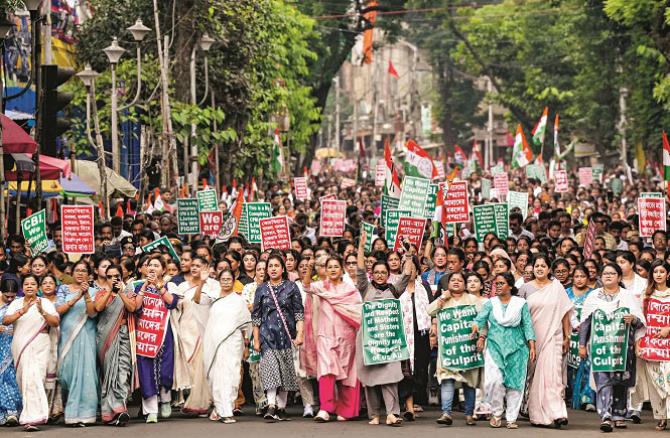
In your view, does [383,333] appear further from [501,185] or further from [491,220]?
[501,185]

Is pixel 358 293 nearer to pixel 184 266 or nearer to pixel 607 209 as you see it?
pixel 184 266

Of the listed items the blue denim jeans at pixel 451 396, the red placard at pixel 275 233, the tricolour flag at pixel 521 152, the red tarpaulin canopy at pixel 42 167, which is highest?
the tricolour flag at pixel 521 152

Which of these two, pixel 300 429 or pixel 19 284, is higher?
pixel 19 284

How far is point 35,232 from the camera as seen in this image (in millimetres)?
15828

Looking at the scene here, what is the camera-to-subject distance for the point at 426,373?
13430 millimetres

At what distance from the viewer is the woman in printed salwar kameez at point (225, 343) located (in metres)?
12.6

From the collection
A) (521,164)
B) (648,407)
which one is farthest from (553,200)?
(648,407)

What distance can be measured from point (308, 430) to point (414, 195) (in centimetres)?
669

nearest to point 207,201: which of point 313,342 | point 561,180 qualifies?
point 313,342

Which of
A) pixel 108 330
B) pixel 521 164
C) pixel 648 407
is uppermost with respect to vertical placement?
pixel 521 164

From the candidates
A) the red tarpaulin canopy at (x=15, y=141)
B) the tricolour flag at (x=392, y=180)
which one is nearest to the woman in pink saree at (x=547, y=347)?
the red tarpaulin canopy at (x=15, y=141)

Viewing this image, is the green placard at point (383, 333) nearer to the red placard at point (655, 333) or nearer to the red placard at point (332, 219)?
the red placard at point (655, 333)

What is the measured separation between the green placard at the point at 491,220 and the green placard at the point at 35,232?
21.2ft

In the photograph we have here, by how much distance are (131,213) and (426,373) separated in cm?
1309
